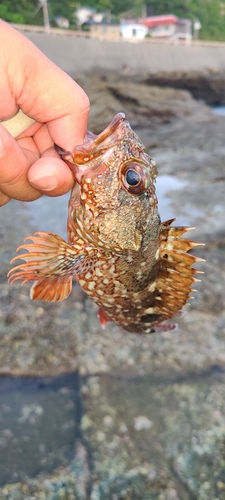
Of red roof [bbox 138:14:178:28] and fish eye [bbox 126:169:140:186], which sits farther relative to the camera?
red roof [bbox 138:14:178:28]

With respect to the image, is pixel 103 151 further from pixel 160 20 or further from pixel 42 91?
pixel 160 20

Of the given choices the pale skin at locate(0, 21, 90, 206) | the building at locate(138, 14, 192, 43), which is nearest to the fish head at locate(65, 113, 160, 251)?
the pale skin at locate(0, 21, 90, 206)

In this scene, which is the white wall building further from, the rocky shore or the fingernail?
the fingernail

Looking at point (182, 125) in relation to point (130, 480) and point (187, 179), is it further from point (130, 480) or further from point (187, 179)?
point (130, 480)

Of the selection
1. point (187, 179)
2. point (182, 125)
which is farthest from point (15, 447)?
point (182, 125)

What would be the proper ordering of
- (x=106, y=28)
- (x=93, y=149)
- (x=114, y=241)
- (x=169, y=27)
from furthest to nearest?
1. (x=169, y=27)
2. (x=106, y=28)
3. (x=114, y=241)
4. (x=93, y=149)

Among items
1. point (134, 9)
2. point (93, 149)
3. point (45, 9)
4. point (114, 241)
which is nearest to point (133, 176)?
point (93, 149)

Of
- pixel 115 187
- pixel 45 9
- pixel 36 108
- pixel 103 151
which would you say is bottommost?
pixel 115 187
